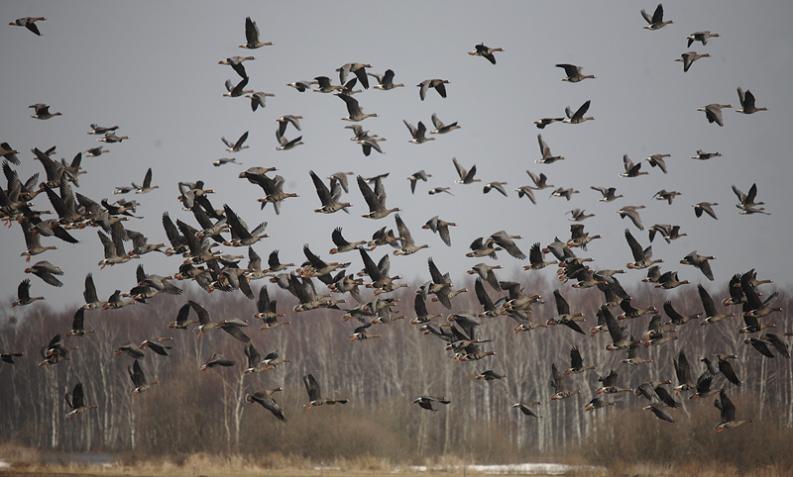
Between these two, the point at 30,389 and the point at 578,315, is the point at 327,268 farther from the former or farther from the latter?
the point at 30,389

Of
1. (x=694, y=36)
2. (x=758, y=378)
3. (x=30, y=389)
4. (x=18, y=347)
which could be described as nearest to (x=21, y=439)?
(x=30, y=389)

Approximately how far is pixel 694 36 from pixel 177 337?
202 feet

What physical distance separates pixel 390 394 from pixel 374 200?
37551mm

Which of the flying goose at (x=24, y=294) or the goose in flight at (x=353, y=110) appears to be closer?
the flying goose at (x=24, y=294)

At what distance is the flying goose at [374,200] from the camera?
2384 cm

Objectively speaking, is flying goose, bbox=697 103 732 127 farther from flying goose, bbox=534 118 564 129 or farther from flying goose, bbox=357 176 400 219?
flying goose, bbox=357 176 400 219

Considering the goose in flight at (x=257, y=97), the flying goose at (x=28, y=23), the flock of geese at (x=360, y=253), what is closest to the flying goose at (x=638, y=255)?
the flock of geese at (x=360, y=253)

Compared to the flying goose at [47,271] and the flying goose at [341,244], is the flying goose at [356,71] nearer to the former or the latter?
the flying goose at [341,244]

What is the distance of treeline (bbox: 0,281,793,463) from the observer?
41.7 meters

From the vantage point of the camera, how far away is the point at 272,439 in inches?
1720

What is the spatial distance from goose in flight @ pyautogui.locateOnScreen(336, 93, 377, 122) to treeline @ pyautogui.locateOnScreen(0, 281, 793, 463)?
19193 millimetres

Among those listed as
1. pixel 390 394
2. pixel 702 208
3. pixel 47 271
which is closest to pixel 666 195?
pixel 702 208

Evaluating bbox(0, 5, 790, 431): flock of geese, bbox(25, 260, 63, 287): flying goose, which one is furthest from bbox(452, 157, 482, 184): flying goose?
bbox(25, 260, 63, 287): flying goose

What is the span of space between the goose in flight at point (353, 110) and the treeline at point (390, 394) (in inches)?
756
